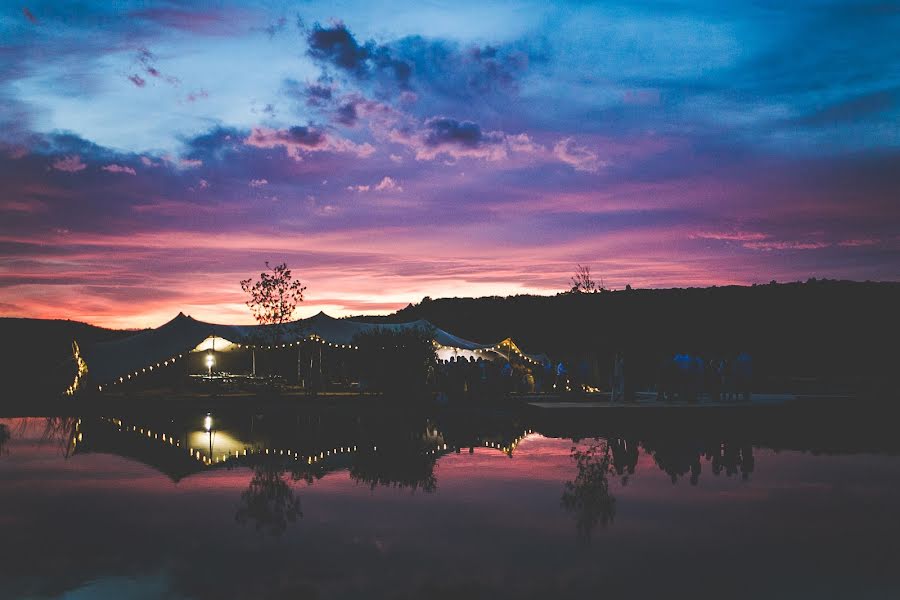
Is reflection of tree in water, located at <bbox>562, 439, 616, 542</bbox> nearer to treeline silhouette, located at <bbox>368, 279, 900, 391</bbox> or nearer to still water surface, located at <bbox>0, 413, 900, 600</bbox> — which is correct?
still water surface, located at <bbox>0, 413, 900, 600</bbox>

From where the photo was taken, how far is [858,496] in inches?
406

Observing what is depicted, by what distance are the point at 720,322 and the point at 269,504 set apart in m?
63.3

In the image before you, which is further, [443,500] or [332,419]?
[332,419]

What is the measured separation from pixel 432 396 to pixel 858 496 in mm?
18108

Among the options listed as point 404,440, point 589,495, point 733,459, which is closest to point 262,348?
point 404,440

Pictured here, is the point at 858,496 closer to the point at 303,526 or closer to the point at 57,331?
the point at 303,526

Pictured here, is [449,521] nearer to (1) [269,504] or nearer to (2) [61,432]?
(1) [269,504]

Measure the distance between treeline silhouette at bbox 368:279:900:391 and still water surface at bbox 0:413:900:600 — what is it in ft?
113

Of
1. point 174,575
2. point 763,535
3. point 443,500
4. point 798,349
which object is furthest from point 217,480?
point 798,349

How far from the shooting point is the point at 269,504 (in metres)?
9.73

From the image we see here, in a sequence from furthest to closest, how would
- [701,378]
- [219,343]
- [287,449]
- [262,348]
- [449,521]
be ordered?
[219,343] → [262,348] → [701,378] → [287,449] → [449,521]

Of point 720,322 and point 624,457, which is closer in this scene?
point 624,457

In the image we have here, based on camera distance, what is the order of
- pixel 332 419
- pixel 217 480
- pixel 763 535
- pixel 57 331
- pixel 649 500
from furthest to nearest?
pixel 57 331, pixel 332 419, pixel 217 480, pixel 649 500, pixel 763 535

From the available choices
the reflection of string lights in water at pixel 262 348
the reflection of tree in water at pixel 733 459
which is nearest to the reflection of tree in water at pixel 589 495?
the reflection of tree in water at pixel 733 459
